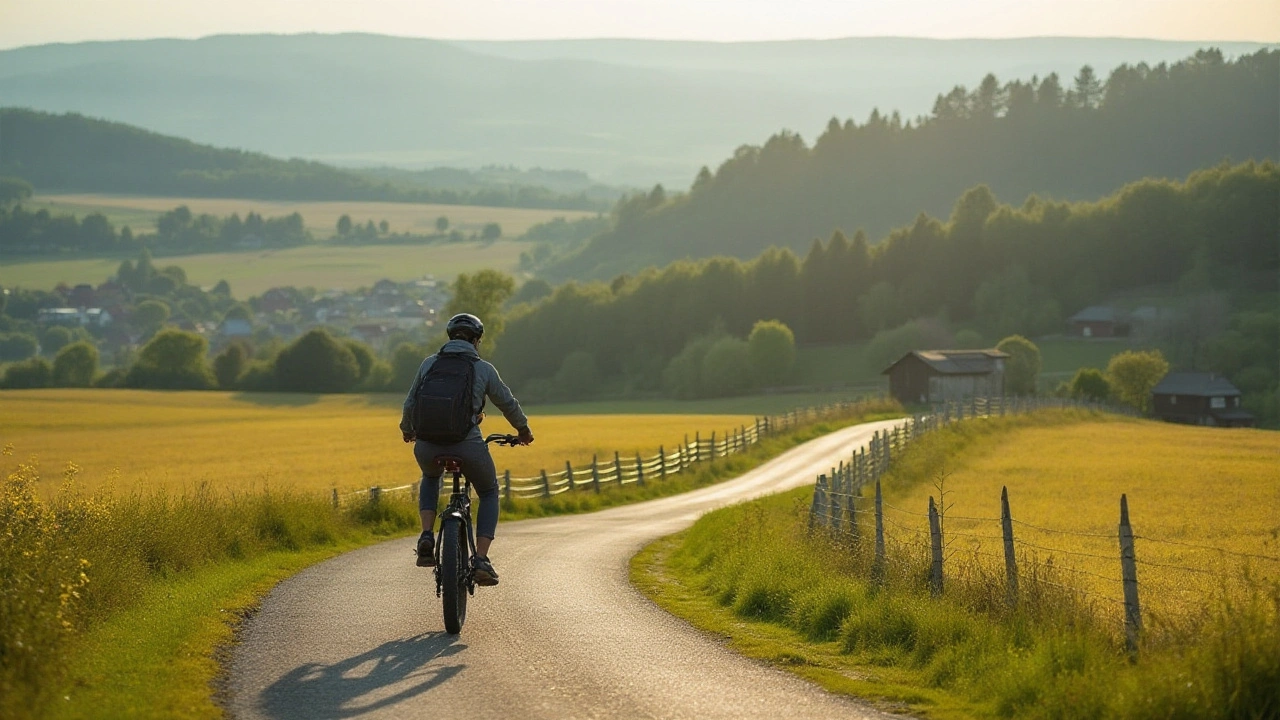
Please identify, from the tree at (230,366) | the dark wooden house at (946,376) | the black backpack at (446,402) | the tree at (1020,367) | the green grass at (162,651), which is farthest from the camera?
the tree at (230,366)

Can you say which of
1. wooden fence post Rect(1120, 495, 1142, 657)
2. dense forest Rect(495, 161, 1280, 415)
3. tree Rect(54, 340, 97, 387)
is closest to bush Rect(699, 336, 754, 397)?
dense forest Rect(495, 161, 1280, 415)

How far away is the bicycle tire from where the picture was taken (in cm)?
1225

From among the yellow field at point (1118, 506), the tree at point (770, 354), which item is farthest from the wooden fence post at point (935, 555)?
the tree at point (770, 354)

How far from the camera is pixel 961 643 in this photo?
11.5m

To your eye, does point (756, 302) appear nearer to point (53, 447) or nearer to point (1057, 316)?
point (1057, 316)

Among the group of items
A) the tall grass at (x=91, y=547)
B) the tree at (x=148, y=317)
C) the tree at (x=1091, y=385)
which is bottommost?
the tree at (x=1091, y=385)

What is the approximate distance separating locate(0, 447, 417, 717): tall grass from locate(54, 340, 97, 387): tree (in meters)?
95.1

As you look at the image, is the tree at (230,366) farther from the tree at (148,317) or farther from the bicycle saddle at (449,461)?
the bicycle saddle at (449,461)

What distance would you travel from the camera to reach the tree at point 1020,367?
329ft

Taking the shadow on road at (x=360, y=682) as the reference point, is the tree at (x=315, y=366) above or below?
above

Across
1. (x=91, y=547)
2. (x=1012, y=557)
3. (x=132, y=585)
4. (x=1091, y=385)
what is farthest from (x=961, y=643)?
(x=1091, y=385)

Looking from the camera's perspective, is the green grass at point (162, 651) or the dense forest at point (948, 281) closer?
the green grass at point (162, 651)

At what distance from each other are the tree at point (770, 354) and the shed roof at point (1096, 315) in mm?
28267

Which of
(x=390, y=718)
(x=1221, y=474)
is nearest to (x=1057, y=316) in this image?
(x=1221, y=474)
